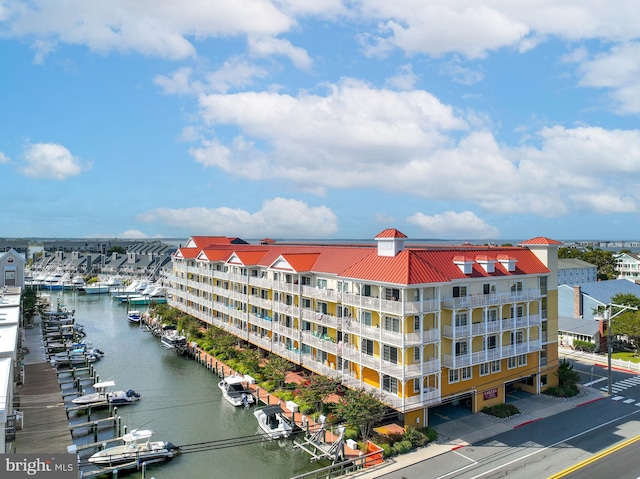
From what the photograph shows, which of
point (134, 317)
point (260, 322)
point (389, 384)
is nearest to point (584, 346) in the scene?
point (389, 384)

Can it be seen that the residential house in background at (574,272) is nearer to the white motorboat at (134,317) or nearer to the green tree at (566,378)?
the green tree at (566,378)

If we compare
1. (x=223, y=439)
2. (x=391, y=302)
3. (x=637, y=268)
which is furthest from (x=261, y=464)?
(x=637, y=268)

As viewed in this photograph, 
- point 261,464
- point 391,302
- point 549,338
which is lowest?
point 261,464

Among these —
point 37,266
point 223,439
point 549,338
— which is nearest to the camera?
point 223,439

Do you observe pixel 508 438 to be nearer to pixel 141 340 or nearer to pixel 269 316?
pixel 269 316

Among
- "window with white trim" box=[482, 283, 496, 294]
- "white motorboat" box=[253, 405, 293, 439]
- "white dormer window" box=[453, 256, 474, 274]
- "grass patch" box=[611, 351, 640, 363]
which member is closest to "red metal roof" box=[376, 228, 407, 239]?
"white dormer window" box=[453, 256, 474, 274]

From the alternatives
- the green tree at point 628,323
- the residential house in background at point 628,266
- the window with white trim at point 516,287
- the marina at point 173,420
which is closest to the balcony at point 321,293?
the marina at point 173,420
